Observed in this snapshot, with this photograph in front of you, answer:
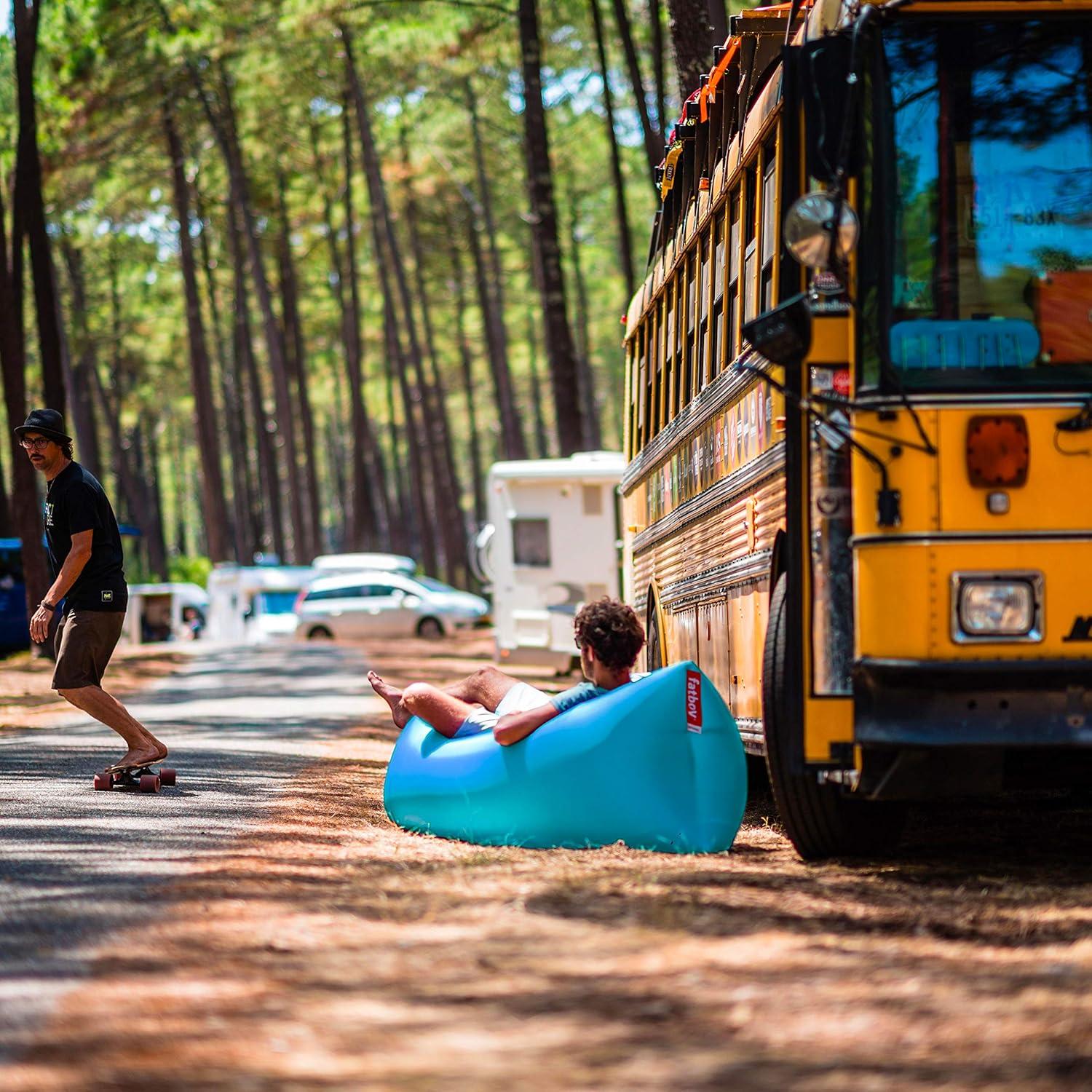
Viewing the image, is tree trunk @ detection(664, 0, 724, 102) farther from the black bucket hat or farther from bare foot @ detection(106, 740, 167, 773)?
bare foot @ detection(106, 740, 167, 773)

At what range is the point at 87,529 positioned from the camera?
10.3 metres

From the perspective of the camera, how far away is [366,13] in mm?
32594

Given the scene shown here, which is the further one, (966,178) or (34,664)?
(34,664)

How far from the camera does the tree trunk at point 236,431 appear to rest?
173 ft

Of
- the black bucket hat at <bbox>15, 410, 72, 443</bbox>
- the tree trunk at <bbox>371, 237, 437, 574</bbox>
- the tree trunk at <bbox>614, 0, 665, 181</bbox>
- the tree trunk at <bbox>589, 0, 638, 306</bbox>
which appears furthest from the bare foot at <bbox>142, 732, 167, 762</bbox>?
the tree trunk at <bbox>371, 237, 437, 574</bbox>

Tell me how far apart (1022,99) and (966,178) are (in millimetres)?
394

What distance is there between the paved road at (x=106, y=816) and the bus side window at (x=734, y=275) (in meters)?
3.14

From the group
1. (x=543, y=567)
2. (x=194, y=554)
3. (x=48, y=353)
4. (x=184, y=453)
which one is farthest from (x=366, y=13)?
(x=194, y=554)

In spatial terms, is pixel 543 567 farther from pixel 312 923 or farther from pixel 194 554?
pixel 194 554

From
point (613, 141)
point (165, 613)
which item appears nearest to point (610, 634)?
point (613, 141)

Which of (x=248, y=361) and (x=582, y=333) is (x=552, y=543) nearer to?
(x=248, y=361)

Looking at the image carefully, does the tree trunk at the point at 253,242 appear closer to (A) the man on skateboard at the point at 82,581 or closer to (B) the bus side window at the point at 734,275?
(A) the man on skateboard at the point at 82,581

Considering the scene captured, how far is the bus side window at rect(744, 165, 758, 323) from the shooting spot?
8258mm

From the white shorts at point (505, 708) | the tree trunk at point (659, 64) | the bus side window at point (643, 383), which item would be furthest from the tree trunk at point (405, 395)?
the white shorts at point (505, 708)
